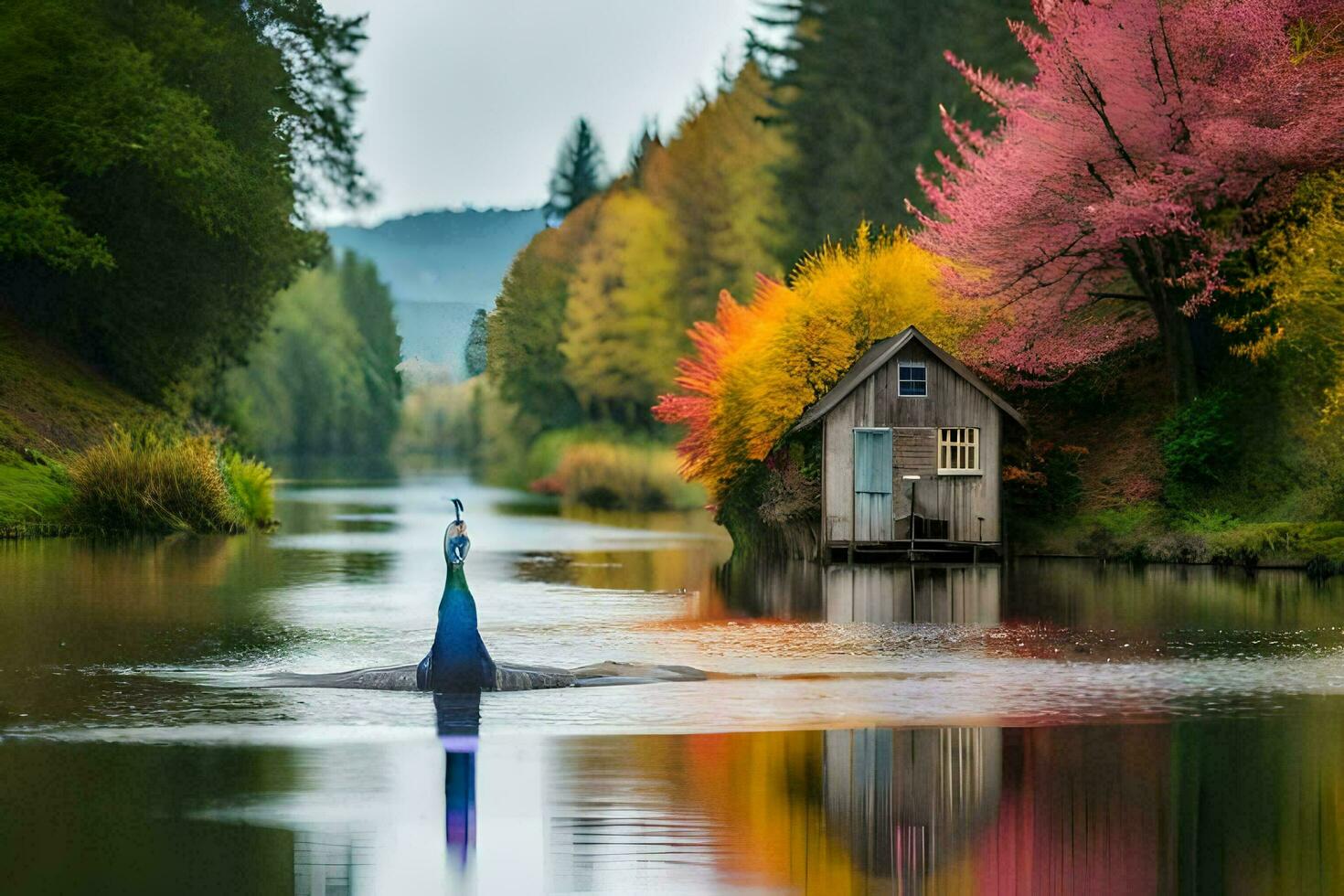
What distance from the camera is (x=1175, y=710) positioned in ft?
57.8

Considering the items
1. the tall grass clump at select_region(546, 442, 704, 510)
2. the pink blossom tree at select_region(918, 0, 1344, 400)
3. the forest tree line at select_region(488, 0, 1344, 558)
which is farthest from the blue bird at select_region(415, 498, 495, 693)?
the tall grass clump at select_region(546, 442, 704, 510)

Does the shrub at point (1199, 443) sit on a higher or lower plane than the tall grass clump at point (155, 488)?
higher

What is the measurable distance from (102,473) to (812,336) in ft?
52.9

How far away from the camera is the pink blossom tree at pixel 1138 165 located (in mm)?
39844

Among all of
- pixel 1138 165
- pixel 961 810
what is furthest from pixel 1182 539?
pixel 961 810

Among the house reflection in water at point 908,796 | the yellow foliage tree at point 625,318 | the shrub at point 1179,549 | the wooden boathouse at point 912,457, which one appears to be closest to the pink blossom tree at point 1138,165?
the wooden boathouse at point 912,457

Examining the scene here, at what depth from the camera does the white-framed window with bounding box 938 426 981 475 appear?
131 ft

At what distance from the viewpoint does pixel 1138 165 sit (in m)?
41.5

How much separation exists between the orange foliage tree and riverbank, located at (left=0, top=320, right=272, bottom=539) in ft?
37.5

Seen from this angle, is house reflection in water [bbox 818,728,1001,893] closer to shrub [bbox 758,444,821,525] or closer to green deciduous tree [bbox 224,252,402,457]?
shrub [bbox 758,444,821,525]

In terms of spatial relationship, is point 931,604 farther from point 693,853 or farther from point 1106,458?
point 693,853

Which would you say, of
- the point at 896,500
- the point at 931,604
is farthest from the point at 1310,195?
the point at 931,604

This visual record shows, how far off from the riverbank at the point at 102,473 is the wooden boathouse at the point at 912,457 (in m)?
15.2

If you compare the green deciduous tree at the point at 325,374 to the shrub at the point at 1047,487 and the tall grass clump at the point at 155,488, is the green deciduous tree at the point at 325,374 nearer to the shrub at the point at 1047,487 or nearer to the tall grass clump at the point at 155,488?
the tall grass clump at the point at 155,488
